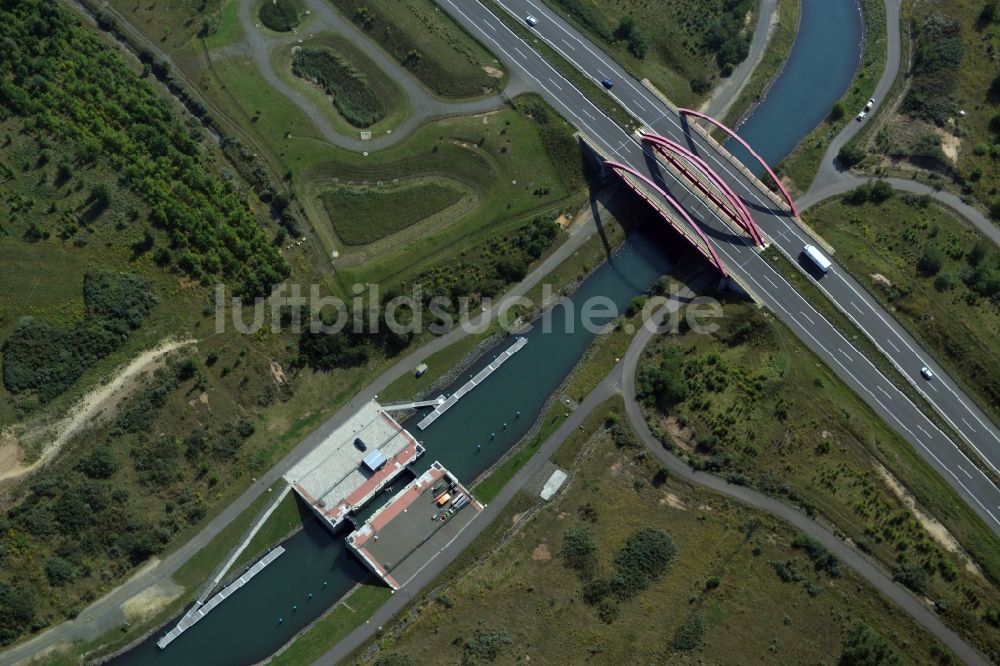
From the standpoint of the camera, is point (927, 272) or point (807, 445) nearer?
point (807, 445)

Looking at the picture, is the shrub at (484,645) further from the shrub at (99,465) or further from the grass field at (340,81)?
the grass field at (340,81)

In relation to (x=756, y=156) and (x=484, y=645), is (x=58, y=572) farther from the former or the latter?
(x=756, y=156)

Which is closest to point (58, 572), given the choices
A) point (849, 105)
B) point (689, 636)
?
point (689, 636)

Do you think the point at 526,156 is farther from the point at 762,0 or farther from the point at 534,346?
the point at 762,0

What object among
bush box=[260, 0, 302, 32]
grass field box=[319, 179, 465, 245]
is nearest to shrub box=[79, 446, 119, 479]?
grass field box=[319, 179, 465, 245]

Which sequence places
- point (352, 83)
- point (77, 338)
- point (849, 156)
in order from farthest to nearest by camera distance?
point (352, 83)
point (849, 156)
point (77, 338)

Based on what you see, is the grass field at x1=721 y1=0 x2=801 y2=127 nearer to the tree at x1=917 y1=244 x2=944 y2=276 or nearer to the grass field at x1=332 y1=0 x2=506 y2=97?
the tree at x1=917 y1=244 x2=944 y2=276

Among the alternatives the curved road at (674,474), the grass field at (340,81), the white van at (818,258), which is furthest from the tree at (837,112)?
the grass field at (340,81)
